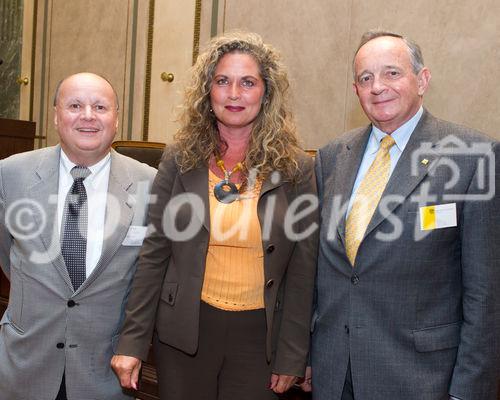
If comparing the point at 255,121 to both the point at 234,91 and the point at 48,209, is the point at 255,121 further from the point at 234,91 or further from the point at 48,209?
the point at 48,209

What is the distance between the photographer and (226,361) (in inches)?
67.9

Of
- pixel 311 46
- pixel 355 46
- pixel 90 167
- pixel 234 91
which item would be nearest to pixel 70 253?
pixel 90 167

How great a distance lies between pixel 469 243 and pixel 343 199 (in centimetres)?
37

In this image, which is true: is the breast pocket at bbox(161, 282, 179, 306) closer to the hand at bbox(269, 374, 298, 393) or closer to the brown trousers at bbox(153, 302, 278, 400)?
the brown trousers at bbox(153, 302, 278, 400)

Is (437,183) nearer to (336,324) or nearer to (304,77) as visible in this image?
(336,324)

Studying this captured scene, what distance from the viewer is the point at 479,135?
1579 millimetres

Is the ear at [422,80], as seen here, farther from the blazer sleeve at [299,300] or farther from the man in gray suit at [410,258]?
the blazer sleeve at [299,300]

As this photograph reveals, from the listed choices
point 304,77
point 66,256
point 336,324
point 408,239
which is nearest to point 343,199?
point 408,239

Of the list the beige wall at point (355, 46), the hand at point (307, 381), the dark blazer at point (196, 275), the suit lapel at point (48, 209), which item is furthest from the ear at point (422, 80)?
the beige wall at point (355, 46)

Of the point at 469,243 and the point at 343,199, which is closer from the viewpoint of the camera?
the point at 469,243

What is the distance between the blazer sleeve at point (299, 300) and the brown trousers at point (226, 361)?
0.20 ft

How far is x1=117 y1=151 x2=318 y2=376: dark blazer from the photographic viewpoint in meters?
1.71

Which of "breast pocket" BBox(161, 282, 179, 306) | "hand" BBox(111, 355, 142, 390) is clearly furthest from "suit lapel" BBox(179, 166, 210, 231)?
"hand" BBox(111, 355, 142, 390)

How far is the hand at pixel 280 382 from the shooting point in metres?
1.72
